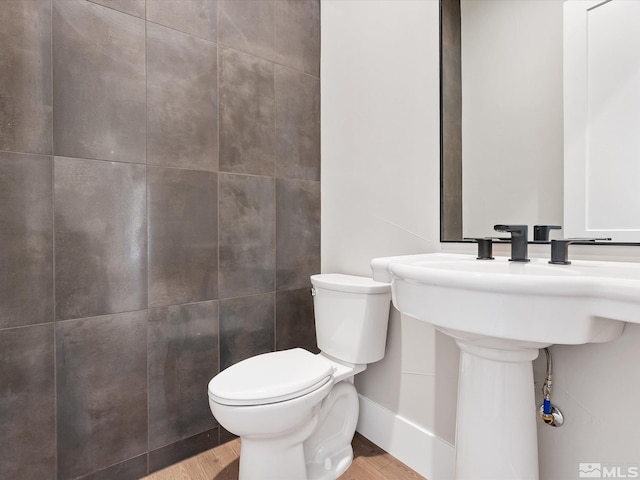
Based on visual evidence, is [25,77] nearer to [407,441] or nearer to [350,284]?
[350,284]

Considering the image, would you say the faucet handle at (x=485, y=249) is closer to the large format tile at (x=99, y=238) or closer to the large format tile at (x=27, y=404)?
the large format tile at (x=99, y=238)

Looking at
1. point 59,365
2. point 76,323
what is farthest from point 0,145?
point 59,365

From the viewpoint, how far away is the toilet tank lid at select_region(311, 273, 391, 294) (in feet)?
4.69

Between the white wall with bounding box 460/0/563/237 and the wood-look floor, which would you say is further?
the wood-look floor

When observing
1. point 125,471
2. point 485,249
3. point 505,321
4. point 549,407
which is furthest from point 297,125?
point 125,471

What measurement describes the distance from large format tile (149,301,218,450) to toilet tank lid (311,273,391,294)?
0.49m

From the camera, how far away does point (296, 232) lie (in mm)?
1803

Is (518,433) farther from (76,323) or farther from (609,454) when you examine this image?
(76,323)

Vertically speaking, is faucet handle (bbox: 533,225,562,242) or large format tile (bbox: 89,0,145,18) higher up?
large format tile (bbox: 89,0,145,18)

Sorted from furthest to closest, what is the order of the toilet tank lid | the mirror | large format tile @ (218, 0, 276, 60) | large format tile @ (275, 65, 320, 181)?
large format tile @ (275, 65, 320, 181)
large format tile @ (218, 0, 276, 60)
the toilet tank lid
the mirror

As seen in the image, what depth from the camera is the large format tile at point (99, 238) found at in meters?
1.22

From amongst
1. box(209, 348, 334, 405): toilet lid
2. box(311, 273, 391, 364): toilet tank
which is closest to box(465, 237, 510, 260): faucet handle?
box(311, 273, 391, 364): toilet tank

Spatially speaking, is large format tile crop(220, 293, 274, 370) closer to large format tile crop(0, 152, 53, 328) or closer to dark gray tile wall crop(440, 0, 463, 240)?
large format tile crop(0, 152, 53, 328)

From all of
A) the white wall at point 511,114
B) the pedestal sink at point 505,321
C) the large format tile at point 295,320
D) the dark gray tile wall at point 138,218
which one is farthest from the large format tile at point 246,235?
the white wall at point 511,114
